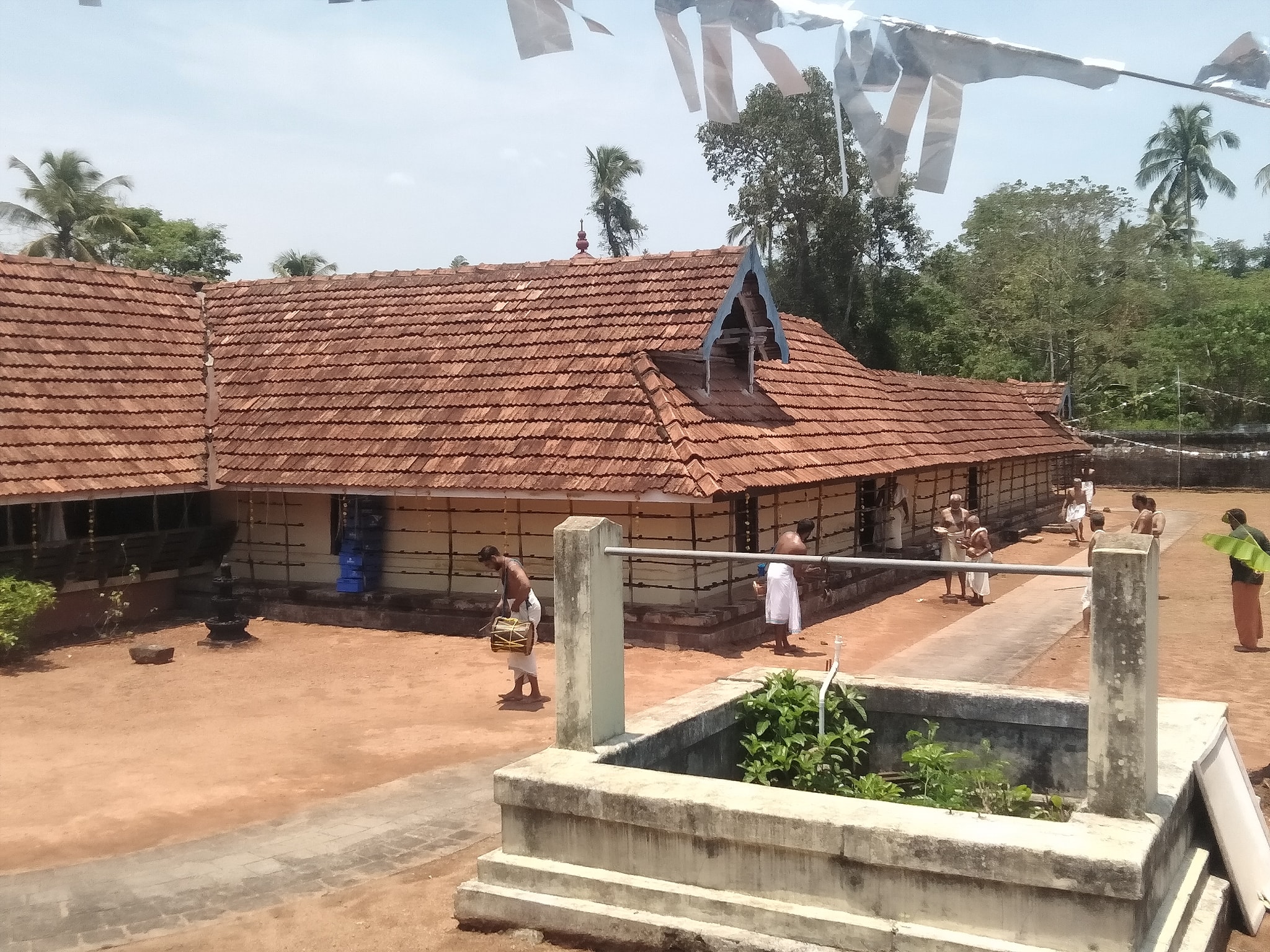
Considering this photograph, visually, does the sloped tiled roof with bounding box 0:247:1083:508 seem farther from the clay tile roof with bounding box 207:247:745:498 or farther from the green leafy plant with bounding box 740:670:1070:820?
the green leafy plant with bounding box 740:670:1070:820

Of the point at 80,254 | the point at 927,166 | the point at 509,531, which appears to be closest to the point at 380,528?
the point at 509,531

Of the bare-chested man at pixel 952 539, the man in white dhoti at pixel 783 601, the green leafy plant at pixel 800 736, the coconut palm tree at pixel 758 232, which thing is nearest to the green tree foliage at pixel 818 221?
the coconut palm tree at pixel 758 232

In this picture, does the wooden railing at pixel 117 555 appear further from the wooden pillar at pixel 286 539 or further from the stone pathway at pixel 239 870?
the stone pathway at pixel 239 870

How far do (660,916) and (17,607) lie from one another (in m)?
9.83

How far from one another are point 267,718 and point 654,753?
214 inches

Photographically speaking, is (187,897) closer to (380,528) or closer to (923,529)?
(380,528)

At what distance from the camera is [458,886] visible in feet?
17.9

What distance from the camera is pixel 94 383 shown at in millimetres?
14570

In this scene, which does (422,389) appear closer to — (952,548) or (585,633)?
(952,548)

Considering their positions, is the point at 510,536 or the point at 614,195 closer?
the point at 510,536

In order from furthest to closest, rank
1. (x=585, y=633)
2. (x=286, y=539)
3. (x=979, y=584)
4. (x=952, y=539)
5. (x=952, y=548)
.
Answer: (x=979, y=584), (x=286, y=539), (x=952, y=548), (x=952, y=539), (x=585, y=633)

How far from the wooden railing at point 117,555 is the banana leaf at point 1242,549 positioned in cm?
1250

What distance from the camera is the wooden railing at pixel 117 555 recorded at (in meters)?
13.0

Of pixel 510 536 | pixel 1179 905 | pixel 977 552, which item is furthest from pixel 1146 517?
pixel 1179 905
